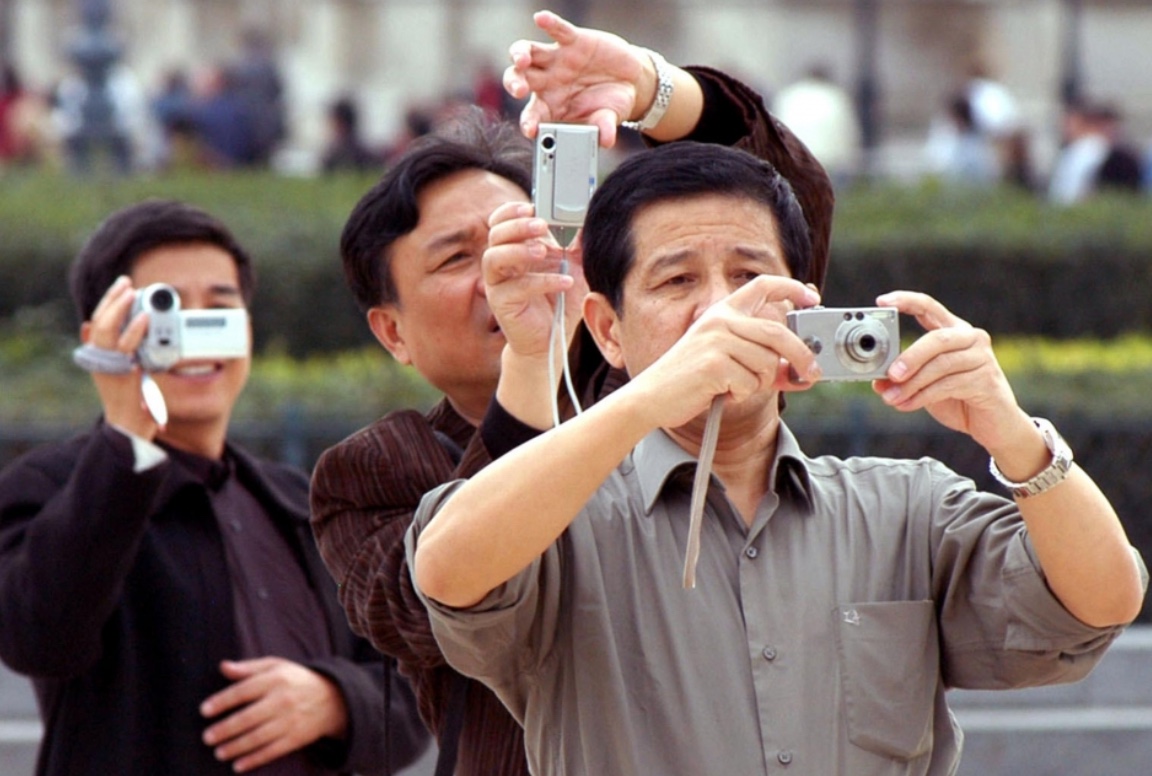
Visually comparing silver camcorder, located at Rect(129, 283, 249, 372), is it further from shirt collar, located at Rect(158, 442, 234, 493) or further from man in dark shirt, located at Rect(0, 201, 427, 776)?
shirt collar, located at Rect(158, 442, 234, 493)

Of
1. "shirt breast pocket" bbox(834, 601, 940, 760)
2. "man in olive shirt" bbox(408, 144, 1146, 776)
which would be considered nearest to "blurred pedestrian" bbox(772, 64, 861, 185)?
"man in olive shirt" bbox(408, 144, 1146, 776)

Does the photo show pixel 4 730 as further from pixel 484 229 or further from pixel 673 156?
pixel 673 156

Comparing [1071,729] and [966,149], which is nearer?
[1071,729]

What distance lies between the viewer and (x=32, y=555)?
371cm

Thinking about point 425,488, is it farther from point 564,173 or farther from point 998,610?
point 998,610

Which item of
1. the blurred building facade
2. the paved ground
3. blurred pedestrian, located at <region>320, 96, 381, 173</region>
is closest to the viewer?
the paved ground

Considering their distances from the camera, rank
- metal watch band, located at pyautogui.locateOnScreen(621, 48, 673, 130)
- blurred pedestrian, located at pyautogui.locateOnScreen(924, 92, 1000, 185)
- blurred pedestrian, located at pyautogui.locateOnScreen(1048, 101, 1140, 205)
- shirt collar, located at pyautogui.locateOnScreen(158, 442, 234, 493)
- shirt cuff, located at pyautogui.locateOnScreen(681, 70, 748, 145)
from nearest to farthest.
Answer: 1. metal watch band, located at pyautogui.locateOnScreen(621, 48, 673, 130)
2. shirt cuff, located at pyautogui.locateOnScreen(681, 70, 748, 145)
3. shirt collar, located at pyautogui.locateOnScreen(158, 442, 234, 493)
4. blurred pedestrian, located at pyautogui.locateOnScreen(1048, 101, 1140, 205)
5. blurred pedestrian, located at pyautogui.locateOnScreen(924, 92, 1000, 185)

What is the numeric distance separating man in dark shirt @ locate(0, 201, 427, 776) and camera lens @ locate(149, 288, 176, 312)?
4cm

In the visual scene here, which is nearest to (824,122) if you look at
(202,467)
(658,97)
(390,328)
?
(202,467)

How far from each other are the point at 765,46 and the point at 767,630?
20966 mm

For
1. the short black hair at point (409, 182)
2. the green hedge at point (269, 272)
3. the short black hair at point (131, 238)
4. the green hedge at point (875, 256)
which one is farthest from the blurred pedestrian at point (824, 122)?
the short black hair at point (409, 182)

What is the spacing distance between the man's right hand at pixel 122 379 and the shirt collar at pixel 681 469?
4.81 ft

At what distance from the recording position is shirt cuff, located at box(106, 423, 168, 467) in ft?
12.1

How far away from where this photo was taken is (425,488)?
2977mm
